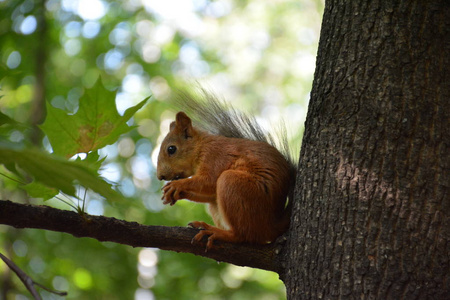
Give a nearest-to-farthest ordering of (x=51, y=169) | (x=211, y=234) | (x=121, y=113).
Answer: (x=51, y=169) → (x=211, y=234) → (x=121, y=113)

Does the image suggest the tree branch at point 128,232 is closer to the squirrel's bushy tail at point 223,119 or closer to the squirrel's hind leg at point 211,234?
the squirrel's hind leg at point 211,234

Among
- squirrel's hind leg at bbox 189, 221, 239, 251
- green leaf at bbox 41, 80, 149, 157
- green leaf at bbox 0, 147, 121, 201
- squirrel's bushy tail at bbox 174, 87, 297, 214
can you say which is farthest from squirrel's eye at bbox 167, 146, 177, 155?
green leaf at bbox 0, 147, 121, 201

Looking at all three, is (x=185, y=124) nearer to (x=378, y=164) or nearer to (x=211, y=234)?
(x=211, y=234)

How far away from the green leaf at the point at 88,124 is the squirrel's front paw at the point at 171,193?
77cm

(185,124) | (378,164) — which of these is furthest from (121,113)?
(378,164)

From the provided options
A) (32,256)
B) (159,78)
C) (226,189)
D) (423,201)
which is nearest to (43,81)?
(32,256)

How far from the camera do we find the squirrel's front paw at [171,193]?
2291mm

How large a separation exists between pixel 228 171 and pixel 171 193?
0.30 metres

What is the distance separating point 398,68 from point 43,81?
4.35 meters

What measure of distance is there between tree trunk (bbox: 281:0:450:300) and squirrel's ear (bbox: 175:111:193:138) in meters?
1.16

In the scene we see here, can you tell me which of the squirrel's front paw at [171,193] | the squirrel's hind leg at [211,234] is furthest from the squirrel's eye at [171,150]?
the squirrel's hind leg at [211,234]

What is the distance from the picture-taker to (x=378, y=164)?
164 cm

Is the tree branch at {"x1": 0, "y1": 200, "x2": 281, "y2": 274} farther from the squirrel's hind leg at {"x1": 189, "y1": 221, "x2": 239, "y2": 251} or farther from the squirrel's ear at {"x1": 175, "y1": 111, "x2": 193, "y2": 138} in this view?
the squirrel's ear at {"x1": 175, "y1": 111, "x2": 193, "y2": 138}

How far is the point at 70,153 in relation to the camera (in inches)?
61.7
